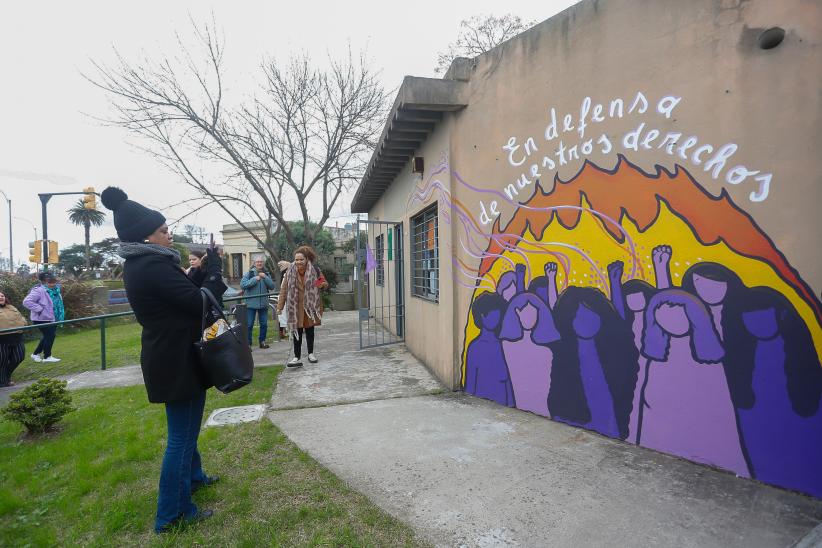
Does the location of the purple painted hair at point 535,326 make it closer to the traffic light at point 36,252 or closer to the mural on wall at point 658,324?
the mural on wall at point 658,324

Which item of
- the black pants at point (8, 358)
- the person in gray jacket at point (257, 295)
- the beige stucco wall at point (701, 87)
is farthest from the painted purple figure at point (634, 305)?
→ the black pants at point (8, 358)

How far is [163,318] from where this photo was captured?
2.34m

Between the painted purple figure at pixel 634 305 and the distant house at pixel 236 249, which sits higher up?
the distant house at pixel 236 249

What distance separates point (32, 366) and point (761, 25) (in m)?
10.7

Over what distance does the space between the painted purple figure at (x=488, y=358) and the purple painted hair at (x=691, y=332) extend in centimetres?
137

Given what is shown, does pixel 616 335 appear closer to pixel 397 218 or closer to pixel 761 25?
pixel 761 25

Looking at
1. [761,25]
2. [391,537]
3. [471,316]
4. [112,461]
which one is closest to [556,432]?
[471,316]

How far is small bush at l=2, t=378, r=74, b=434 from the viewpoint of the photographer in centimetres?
386

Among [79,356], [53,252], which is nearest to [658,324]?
[79,356]

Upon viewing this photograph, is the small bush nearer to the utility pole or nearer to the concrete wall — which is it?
A: the concrete wall

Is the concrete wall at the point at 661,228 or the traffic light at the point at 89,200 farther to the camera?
the traffic light at the point at 89,200

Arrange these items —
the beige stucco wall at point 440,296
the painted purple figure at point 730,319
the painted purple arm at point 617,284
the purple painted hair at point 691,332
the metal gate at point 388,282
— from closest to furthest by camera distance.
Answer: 1. the painted purple figure at point 730,319
2. the purple painted hair at point 691,332
3. the painted purple arm at point 617,284
4. the beige stucco wall at point 440,296
5. the metal gate at point 388,282

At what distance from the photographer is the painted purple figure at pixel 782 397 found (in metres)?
2.42

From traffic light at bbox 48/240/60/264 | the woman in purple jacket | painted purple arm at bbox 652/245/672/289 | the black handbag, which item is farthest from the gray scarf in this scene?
traffic light at bbox 48/240/60/264
